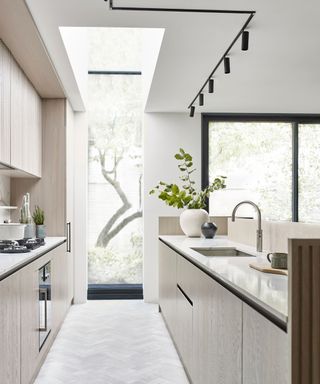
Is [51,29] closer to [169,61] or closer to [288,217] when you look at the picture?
[169,61]

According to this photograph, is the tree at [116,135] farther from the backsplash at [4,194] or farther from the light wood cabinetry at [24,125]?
the backsplash at [4,194]

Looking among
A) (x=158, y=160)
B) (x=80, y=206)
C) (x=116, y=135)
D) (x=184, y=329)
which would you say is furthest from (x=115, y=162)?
(x=184, y=329)

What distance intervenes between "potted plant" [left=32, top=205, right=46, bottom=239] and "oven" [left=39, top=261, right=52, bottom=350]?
2.57 feet

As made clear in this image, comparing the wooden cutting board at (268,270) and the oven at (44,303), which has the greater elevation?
the wooden cutting board at (268,270)

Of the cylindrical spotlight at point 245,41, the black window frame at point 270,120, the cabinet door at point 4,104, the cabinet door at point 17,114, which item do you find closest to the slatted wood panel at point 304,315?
the cylindrical spotlight at point 245,41

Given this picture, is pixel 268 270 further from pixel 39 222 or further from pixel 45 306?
pixel 39 222

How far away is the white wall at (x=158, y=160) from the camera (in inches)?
231

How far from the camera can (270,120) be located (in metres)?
6.07

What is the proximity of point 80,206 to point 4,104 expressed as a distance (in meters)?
2.56

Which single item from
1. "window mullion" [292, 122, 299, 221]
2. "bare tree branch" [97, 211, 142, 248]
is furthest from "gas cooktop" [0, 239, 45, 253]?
"window mullion" [292, 122, 299, 221]

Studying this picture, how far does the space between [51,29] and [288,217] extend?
387cm

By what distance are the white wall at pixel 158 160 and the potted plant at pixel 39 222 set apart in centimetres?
143

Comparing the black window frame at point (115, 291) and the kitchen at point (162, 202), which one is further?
the black window frame at point (115, 291)

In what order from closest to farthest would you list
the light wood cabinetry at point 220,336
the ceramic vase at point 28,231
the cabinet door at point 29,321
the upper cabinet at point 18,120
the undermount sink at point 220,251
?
the light wood cabinetry at point 220,336 → the cabinet door at point 29,321 → the upper cabinet at point 18,120 → the undermount sink at point 220,251 → the ceramic vase at point 28,231
